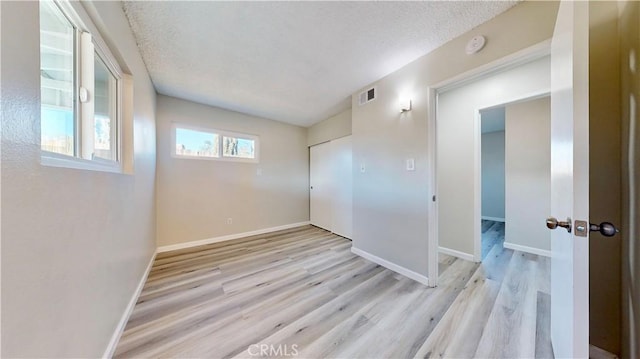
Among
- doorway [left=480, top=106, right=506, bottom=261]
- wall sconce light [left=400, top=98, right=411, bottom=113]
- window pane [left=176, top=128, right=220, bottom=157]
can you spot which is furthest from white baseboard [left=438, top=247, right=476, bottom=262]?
window pane [left=176, top=128, right=220, bottom=157]

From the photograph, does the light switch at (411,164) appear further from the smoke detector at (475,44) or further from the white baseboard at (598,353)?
the white baseboard at (598,353)

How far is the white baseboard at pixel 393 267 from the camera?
207 cm

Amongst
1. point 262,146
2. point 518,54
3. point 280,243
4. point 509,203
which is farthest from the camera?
point 262,146

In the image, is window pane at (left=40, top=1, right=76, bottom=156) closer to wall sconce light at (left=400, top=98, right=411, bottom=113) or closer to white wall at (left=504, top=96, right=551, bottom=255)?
wall sconce light at (left=400, top=98, right=411, bottom=113)

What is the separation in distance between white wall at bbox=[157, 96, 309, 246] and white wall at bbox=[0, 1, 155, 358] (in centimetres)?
191

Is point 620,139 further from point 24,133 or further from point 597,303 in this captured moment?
point 24,133

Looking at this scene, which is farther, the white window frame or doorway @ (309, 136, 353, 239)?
doorway @ (309, 136, 353, 239)

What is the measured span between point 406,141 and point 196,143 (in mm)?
3196

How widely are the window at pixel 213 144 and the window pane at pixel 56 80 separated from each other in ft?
7.60

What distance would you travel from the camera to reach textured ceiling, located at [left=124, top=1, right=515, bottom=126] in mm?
1470

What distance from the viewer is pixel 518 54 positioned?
1459 mm

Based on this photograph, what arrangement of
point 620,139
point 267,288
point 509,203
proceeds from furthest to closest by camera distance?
1. point 509,203
2. point 267,288
3. point 620,139

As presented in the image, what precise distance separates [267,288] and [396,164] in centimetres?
190

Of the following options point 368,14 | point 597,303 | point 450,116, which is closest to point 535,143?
point 450,116
